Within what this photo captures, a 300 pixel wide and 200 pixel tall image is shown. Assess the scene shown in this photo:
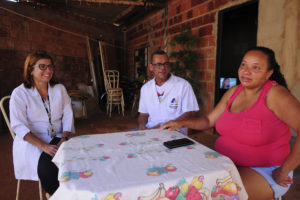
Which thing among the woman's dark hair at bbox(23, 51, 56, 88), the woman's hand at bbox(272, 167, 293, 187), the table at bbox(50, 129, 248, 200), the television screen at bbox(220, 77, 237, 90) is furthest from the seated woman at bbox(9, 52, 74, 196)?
the television screen at bbox(220, 77, 237, 90)

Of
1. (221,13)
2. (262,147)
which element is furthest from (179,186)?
(221,13)

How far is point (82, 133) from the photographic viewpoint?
4125 millimetres

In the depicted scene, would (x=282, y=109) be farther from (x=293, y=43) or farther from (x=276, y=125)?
(x=293, y=43)

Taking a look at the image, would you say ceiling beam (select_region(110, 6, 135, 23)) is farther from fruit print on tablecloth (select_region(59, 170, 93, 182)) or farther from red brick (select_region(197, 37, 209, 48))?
fruit print on tablecloth (select_region(59, 170, 93, 182))

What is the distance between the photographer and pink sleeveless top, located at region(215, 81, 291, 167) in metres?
1.22

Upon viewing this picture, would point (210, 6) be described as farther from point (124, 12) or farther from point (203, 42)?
point (124, 12)

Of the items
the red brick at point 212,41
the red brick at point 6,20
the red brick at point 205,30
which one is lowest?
the red brick at point 212,41

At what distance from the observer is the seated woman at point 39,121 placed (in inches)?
62.5

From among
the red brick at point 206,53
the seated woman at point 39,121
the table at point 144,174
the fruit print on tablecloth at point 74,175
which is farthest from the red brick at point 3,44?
the fruit print on tablecloth at point 74,175

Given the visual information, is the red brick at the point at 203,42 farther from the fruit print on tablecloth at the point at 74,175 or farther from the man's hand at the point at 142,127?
the fruit print on tablecloth at the point at 74,175

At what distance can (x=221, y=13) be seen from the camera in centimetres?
347

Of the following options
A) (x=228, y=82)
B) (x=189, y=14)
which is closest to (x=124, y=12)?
(x=189, y=14)

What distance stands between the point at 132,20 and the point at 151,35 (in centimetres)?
144

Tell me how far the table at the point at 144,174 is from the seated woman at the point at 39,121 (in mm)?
537
